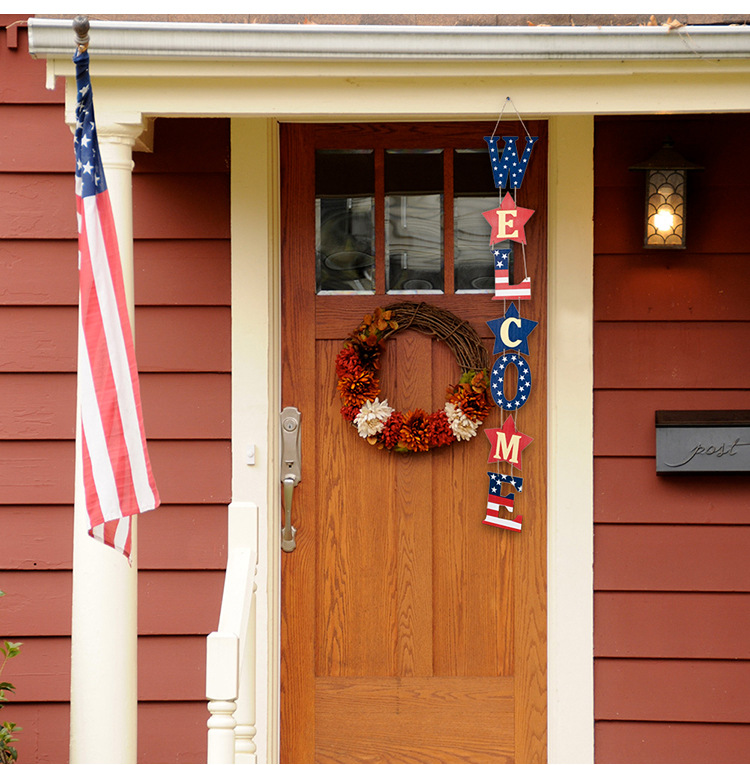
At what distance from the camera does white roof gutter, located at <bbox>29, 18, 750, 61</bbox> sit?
7.65ft

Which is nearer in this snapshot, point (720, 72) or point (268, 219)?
point (720, 72)

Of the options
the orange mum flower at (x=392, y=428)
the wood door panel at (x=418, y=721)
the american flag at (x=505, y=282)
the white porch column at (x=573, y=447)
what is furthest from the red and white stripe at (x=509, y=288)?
the wood door panel at (x=418, y=721)

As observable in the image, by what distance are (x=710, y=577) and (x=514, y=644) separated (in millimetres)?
705

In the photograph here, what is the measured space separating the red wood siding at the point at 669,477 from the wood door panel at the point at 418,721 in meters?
0.36

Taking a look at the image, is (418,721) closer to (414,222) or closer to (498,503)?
(498,503)

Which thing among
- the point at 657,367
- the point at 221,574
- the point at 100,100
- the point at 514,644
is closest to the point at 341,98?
the point at 100,100

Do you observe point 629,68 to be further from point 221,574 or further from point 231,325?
point 221,574

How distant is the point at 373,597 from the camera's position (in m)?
3.13

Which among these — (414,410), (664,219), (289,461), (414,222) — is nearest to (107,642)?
(289,461)

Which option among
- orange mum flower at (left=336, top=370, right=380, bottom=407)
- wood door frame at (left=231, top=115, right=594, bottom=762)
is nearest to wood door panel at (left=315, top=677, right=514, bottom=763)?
wood door frame at (left=231, top=115, right=594, bottom=762)

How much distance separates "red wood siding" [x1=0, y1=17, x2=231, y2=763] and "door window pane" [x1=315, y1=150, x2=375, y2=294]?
344 mm

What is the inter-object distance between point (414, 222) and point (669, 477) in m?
1.25

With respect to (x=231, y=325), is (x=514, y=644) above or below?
below

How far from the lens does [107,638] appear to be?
247 centimetres
